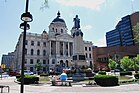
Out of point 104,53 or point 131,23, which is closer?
point 104,53

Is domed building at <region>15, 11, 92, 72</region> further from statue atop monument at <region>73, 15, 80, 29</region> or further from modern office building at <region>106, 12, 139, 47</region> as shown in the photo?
modern office building at <region>106, 12, 139, 47</region>

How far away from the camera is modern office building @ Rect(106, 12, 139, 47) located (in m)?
112

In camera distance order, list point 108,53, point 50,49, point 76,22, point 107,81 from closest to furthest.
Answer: point 107,81 → point 76,22 → point 50,49 → point 108,53

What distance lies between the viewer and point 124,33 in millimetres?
123188

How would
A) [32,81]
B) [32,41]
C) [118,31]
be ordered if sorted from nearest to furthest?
[32,81] < [32,41] < [118,31]

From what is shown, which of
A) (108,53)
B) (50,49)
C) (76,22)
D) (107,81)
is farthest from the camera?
(108,53)

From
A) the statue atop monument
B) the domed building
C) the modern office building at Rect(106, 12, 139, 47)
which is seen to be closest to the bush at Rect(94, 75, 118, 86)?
the statue atop monument

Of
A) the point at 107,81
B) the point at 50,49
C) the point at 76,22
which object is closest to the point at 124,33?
the point at 50,49

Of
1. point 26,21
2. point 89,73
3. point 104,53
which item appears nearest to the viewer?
point 26,21

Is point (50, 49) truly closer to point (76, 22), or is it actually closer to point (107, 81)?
point (76, 22)

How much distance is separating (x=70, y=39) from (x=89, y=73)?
2432 inches

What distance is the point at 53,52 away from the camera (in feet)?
287

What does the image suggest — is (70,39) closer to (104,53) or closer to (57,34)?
(57,34)

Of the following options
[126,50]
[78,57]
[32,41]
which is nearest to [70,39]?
[32,41]
